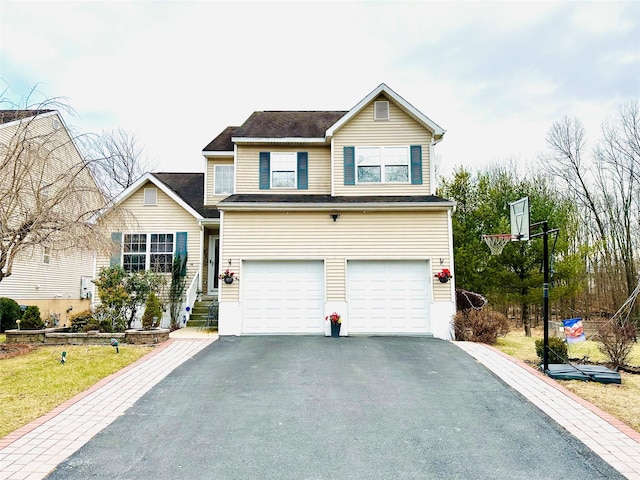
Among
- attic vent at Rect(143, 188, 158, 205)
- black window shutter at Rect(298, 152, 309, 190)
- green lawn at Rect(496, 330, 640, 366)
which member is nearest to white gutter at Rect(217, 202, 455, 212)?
black window shutter at Rect(298, 152, 309, 190)

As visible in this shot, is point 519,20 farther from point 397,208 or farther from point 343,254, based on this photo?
point 343,254

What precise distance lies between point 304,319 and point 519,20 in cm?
1093

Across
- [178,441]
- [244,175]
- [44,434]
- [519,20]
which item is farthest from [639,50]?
[44,434]

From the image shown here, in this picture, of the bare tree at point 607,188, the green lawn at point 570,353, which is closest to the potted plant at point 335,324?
the green lawn at point 570,353

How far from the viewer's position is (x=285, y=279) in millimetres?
12633

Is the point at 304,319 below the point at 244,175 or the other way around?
below

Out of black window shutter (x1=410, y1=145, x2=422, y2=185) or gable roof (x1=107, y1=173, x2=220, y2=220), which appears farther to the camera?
gable roof (x1=107, y1=173, x2=220, y2=220)

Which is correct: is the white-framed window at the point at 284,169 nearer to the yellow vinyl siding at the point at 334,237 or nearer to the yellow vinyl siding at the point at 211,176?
the yellow vinyl siding at the point at 334,237

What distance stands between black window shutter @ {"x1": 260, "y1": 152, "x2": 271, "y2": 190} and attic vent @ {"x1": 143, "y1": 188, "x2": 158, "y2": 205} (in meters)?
4.44

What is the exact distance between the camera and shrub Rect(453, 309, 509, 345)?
11.9 meters

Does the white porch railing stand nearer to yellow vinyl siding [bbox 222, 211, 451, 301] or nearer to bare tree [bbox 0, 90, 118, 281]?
yellow vinyl siding [bbox 222, 211, 451, 301]

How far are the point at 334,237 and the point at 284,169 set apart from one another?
347 cm

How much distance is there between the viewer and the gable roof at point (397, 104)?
13.7m

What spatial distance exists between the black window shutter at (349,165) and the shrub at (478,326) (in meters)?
5.46
